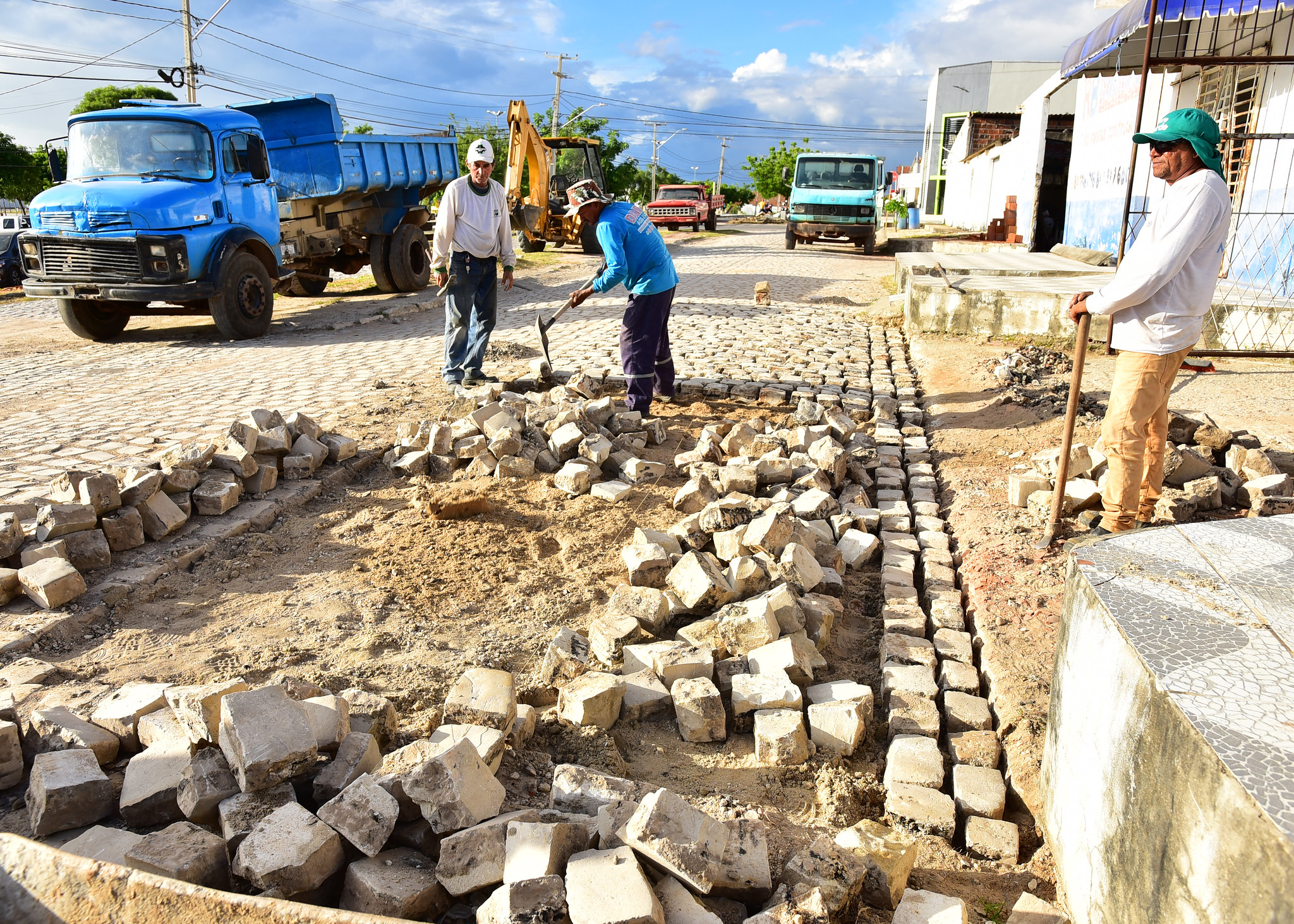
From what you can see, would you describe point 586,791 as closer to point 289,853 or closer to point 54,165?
point 289,853

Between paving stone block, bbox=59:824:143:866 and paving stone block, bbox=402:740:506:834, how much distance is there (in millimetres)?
653

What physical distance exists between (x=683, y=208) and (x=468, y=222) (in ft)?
84.9

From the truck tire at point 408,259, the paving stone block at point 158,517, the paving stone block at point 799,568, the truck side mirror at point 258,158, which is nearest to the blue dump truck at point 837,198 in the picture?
the truck tire at point 408,259

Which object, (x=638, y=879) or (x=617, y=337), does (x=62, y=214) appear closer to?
(x=617, y=337)

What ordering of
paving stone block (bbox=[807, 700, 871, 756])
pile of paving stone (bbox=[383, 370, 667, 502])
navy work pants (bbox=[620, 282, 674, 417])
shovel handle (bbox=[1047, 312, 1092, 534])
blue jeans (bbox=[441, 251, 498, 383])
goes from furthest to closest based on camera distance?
blue jeans (bbox=[441, 251, 498, 383]) → navy work pants (bbox=[620, 282, 674, 417]) → pile of paving stone (bbox=[383, 370, 667, 502]) → shovel handle (bbox=[1047, 312, 1092, 534]) → paving stone block (bbox=[807, 700, 871, 756])

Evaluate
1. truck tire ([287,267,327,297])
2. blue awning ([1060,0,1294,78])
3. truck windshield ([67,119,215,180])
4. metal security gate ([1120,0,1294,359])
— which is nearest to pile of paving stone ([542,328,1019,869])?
metal security gate ([1120,0,1294,359])

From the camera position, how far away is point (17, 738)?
247 cm

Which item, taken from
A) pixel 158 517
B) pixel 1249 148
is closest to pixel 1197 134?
pixel 158 517

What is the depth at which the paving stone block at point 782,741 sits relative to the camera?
A: 2.62m

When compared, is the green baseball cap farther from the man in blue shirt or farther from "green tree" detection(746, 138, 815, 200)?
"green tree" detection(746, 138, 815, 200)

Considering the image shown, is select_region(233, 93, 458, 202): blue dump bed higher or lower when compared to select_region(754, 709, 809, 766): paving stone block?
higher

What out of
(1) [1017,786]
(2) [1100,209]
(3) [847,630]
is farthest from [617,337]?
(2) [1100,209]

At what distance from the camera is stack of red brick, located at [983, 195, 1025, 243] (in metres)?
18.9

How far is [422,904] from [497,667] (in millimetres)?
1213
